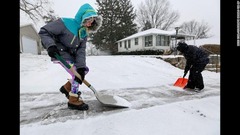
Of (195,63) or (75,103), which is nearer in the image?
(75,103)

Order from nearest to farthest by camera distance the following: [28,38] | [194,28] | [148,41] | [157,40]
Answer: [28,38] < [157,40] < [148,41] < [194,28]

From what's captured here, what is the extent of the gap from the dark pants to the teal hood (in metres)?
2.73

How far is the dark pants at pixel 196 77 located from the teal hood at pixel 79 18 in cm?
273

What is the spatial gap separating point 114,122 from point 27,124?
37.5 inches

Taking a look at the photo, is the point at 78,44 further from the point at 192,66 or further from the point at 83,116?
the point at 192,66

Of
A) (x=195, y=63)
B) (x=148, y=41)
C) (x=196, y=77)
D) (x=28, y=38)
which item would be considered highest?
(x=28, y=38)

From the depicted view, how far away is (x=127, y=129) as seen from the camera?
1749 millimetres

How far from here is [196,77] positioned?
3.96 metres

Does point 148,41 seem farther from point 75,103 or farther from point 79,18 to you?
point 75,103

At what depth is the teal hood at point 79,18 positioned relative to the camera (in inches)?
90.6

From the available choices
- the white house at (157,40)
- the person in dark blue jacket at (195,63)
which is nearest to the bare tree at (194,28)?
the white house at (157,40)

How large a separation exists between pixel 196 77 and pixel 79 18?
9.67 feet

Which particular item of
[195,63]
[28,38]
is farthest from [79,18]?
[28,38]

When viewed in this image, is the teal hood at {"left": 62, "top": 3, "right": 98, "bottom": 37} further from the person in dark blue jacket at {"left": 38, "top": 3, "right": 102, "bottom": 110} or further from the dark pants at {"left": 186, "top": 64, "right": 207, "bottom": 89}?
the dark pants at {"left": 186, "top": 64, "right": 207, "bottom": 89}
